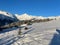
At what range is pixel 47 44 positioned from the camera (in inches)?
327

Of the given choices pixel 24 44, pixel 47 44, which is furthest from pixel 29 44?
pixel 47 44

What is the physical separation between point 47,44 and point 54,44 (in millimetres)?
379

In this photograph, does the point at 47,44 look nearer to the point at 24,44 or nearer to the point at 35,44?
the point at 35,44

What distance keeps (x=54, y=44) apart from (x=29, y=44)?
1.28 metres

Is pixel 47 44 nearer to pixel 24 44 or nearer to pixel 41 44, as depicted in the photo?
pixel 41 44

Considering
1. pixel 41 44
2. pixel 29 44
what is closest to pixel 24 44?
pixel 29 44

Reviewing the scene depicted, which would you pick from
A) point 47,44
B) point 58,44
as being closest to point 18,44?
point 47,44

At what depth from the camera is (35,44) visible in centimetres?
862

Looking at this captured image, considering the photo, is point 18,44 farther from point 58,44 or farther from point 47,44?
point 58,44

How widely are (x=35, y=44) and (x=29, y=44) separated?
297 mm

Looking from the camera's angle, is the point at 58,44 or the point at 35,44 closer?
the point at 58,44

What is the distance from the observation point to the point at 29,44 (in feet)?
28.6

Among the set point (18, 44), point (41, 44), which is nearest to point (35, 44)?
point (41, 44)

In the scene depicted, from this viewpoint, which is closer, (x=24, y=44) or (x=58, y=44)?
(x=58, y=44)
